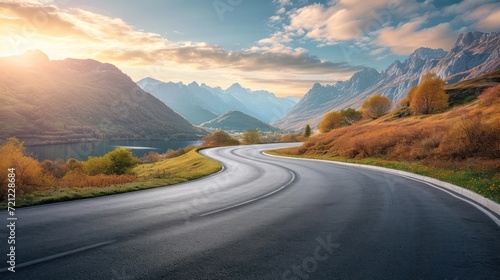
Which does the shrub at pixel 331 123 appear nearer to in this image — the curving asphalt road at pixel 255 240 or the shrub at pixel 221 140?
the shrub at pixel 221 140

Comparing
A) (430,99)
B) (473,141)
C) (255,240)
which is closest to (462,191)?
(255,240)

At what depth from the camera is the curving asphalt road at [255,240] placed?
4797mm

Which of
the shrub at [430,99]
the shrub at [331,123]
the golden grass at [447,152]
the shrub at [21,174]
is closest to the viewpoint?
the shrub at [21,174]

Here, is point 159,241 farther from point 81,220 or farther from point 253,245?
point 81,220

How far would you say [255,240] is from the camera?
6.44m

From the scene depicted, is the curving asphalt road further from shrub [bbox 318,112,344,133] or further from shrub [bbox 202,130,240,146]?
shrub [bbox 318,112,344,133]

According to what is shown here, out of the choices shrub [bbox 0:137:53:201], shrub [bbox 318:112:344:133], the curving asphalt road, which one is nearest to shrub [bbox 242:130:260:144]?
shrub [bbox 318:112:344:133]

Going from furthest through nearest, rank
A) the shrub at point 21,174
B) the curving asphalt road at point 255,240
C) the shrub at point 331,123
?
1. the shrub at point 331,123
2. the shrub at point 21,174
3. the curving asphalt road at point 255,240

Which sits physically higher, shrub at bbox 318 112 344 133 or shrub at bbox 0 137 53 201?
shrub at bbox 318 112 344 133

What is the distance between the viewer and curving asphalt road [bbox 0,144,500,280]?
15.7ft

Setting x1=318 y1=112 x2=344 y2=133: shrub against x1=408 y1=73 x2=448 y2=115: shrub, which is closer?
x1=408 y1=73 x2=448 y2=115: shrub

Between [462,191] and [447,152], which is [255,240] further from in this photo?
[447,152]

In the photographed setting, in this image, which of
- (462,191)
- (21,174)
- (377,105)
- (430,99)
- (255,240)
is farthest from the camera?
(377,105)

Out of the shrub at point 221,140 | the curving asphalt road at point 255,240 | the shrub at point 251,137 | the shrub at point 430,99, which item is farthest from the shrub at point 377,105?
the curving asphalt road at point 255,240
